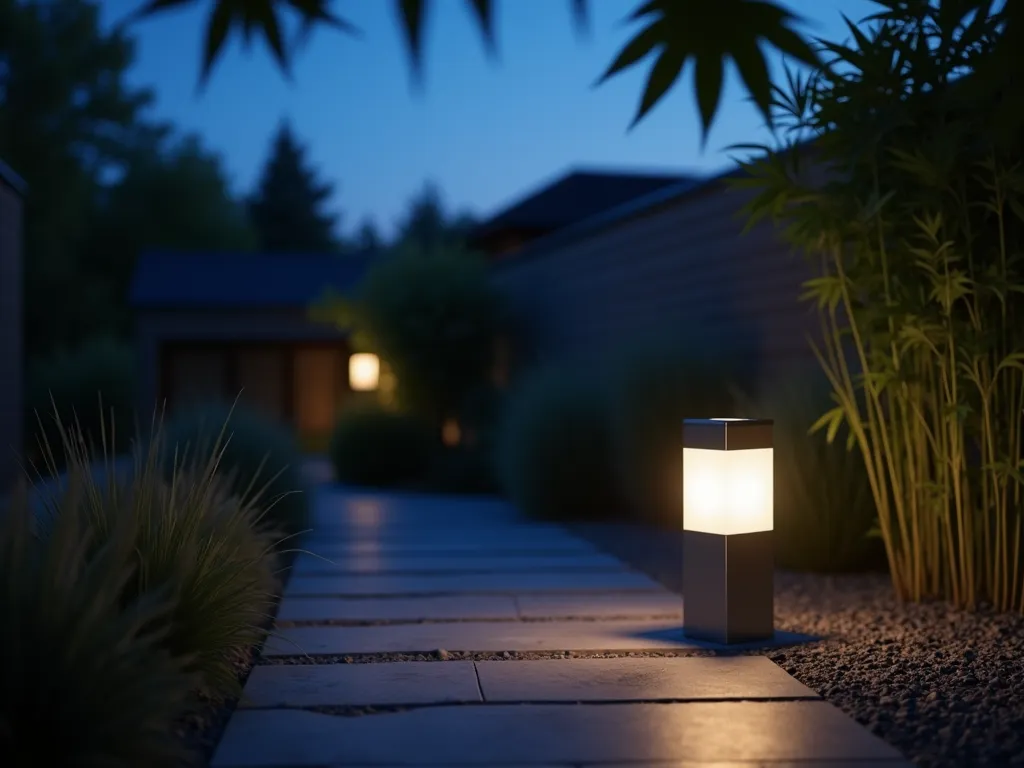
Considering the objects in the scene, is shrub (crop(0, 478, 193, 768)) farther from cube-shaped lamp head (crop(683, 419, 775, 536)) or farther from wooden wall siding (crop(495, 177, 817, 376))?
wooden wall siding (crop(495, 177, 817, 376))

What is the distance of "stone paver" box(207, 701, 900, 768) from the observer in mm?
2627

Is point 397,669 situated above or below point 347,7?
below

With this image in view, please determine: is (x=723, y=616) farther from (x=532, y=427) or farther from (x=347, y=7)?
(x=532, y=427)

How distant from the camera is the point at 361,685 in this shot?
3.33m

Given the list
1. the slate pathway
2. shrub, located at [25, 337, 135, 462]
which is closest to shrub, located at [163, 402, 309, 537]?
the slate pathway

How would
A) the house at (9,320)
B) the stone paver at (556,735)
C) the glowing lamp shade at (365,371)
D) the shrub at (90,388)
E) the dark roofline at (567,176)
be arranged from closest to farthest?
1. the stone paver at (556,735)
2. the house at (9,320)
3. the glowing lamp shade at (365,371)
4. the shrub at (90,388)
5. the dark roofline at (567,176)

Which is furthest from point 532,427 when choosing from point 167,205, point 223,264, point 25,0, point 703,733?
point 167,205

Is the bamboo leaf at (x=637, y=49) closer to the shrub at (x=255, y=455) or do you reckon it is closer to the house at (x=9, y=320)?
the shrub at (x=255, y=455)

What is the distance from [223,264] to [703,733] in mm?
18001

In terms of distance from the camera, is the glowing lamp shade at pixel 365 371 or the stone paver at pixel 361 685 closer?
the stone paver at pixel 361 685

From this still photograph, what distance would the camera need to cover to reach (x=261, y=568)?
168 inches

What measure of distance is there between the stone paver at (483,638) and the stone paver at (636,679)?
0.25 m

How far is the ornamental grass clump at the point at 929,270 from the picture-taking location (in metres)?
4.24

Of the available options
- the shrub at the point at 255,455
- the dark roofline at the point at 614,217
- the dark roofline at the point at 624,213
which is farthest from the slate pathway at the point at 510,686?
the dark roofline at the point at 614,217
